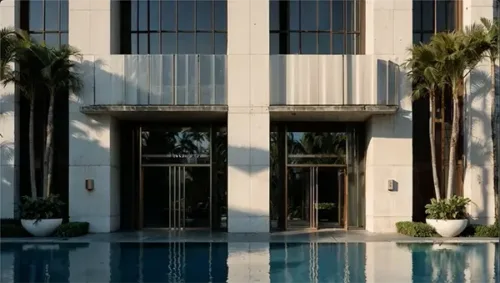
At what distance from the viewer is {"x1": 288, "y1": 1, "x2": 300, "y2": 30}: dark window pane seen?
2261cm

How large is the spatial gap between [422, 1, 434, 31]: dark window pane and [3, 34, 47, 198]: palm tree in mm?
13695

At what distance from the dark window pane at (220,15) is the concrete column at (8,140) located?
7275 millimetres

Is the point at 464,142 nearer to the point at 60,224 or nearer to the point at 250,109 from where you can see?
the point at 250,109

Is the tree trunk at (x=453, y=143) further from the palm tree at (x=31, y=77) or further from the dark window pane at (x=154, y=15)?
the palm tree at (x=31, y=77)

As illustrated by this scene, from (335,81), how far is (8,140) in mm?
11868

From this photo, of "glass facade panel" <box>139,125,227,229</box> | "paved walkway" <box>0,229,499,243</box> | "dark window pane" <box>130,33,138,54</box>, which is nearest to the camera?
"paved walkway" <box>0,229,499,243</box>

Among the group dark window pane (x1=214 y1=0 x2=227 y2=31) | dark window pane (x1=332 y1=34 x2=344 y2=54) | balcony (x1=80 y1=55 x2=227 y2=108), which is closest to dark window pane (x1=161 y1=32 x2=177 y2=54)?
balcony (x1=80 y1=55 x2=227 y2=108)

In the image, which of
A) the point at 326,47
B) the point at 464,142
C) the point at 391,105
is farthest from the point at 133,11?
the point at 464,142

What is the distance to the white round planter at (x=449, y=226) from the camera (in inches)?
781

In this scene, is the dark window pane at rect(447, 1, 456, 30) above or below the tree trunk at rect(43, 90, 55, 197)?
above

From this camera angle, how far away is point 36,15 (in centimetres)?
2241

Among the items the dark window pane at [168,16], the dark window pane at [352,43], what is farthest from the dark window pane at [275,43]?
the dark window pane at [168,16]

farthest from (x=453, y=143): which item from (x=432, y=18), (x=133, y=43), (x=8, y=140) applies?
(x=8, y=140)

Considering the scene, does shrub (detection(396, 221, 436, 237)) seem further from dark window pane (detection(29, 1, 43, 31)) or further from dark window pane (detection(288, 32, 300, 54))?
dark window pane (detection(29, 1, 43, 31))
